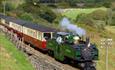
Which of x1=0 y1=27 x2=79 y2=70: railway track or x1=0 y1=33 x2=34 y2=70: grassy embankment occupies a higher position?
x1=0 y1=33 x2=34 y2=70: grassy embankment

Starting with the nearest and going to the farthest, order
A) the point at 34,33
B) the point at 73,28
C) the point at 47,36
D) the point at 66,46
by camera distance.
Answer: the point at 66,46 < the point at 73,28 < the point at 47,36 < the point at 34,33

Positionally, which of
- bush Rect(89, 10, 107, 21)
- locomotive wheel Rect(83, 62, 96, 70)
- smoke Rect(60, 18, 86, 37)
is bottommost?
bush Rect(89, 10, 107, 21)

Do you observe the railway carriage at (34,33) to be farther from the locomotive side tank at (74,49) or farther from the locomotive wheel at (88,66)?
the locomotive wheel at (88,66)

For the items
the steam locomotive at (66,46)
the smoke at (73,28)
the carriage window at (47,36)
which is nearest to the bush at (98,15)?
the smoke at (73,28)

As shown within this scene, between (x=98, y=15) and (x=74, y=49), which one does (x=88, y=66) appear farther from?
(x=98, y=15)

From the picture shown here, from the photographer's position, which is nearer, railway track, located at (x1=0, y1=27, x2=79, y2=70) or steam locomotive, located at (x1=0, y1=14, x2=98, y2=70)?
railway track, located at (x1=0, y1=27, x2=79, y2=70)

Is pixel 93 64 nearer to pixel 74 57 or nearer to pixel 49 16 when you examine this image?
pixel 74 57

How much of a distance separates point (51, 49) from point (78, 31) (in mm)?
2987

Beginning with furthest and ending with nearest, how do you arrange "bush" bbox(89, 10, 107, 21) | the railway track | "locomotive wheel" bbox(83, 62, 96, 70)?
1. "bush" bbox(89, 10, 107, 21)
2. "locomotive wheel" bbox(83, 62, 96, 70)
3. the railway track

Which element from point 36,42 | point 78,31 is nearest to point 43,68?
point 78,31

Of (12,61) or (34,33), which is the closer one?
(12,61)

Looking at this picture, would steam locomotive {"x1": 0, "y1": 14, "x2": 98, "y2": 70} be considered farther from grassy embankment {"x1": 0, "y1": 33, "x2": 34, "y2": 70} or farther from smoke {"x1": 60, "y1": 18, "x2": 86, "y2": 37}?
grassy embankment {"x1": 0, "y1": 33, "x2": 34, "y2": 70}

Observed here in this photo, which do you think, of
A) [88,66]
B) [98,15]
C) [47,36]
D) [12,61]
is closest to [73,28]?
[47,36]

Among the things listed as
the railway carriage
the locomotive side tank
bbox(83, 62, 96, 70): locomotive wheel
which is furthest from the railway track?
the railway carriage
